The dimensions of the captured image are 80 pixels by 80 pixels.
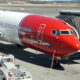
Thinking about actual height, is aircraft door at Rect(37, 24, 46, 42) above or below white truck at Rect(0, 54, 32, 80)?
above

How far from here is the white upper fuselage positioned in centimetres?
2336

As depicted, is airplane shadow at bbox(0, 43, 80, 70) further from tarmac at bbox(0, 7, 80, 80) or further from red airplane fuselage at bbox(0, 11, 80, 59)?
red airplane fuselage at bbox(0, 11, 80, 59)

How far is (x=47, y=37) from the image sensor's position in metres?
19.6

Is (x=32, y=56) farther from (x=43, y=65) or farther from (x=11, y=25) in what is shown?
(x=11, y=25)

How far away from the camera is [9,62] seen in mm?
16922

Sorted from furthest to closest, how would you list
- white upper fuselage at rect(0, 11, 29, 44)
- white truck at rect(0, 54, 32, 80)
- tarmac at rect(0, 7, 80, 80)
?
white upper fuselage at rect(0, 11, 29, 44)
tarmac at rect(0, 7, 80, 80)
white truck at rect(0, 54, 32, 80)

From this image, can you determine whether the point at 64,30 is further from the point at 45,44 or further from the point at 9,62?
the point at 9,62

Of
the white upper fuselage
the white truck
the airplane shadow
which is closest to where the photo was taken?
the white truck

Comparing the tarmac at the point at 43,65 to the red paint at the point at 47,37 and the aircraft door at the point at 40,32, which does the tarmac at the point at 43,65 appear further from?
the aircraft door at the point at 40,32

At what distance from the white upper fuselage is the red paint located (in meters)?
0.95

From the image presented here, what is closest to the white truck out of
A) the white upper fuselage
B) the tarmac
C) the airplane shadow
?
the tarmac

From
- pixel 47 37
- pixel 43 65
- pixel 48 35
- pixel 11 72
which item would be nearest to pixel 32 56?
pixel 43 65

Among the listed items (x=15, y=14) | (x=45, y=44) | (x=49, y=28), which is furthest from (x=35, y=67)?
(x=15, y=14)

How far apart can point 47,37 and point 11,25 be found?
18.9 feet
